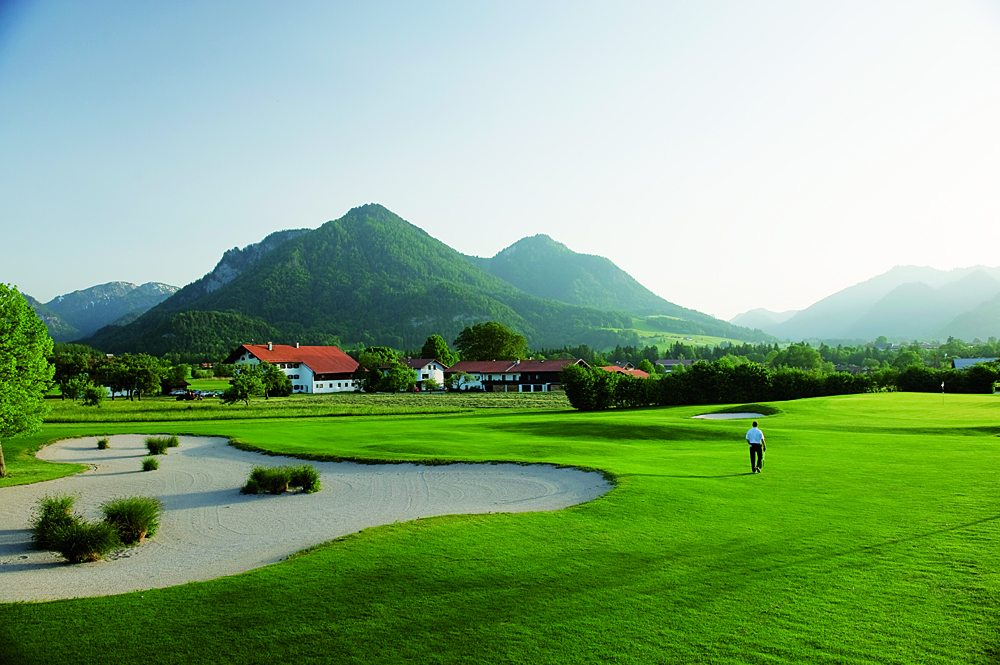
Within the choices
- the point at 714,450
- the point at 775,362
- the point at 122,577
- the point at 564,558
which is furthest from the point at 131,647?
the point at 775,362

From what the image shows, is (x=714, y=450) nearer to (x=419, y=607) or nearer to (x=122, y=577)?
(x=419, y=607)

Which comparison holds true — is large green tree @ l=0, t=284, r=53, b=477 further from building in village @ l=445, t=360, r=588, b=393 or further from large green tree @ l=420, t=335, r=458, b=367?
large green tree @ l=420, t=335, r=458, b=367

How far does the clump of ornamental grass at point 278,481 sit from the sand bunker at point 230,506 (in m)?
0.42

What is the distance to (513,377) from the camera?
104m

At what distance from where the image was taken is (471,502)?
1549 cm

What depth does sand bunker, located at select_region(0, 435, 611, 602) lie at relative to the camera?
34.8 feet

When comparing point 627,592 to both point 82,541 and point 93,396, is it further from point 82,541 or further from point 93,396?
point 93,396

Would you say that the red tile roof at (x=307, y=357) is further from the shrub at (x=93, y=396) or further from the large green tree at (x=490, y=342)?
the shrub at (x=93, y=396)

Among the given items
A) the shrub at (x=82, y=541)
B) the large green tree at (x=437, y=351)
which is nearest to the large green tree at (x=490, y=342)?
the large green tree at (x=437, y=351)

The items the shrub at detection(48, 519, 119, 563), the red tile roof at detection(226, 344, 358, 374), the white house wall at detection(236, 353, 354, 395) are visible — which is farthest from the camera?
the red tile roof at detection(226, 344, 358, 374)

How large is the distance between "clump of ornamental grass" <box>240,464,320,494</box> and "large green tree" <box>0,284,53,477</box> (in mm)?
10723

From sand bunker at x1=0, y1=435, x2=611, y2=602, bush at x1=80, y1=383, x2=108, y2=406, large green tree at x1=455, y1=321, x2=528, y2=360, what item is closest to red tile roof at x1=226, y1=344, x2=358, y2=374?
large green tree at x1=455, y1=321, x2=528, y2=360

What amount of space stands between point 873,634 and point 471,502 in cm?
1025

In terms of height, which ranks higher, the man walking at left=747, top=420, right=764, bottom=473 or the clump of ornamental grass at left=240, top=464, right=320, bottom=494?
the man walking at left=747, top=420, right=764, bottom=473
